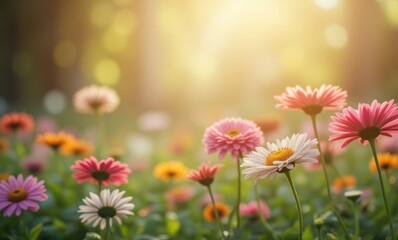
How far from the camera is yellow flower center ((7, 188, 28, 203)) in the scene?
7.23 feet

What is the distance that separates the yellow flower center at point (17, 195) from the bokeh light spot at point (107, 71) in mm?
13924

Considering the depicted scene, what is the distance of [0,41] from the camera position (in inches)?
569

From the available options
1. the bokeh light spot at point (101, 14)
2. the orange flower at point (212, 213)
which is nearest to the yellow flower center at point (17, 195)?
the orange flower at point (212, 213)

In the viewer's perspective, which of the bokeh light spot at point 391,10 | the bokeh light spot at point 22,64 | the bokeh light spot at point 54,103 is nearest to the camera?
the bokeh light spot at point 391,10

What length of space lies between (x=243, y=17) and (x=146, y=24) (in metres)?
2.75

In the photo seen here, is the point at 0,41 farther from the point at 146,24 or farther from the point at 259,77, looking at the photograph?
the point at 259,77

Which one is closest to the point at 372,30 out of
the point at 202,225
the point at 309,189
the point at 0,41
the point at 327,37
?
the point at 327,37

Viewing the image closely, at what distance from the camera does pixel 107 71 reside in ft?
58.5

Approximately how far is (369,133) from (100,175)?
1.12 meters

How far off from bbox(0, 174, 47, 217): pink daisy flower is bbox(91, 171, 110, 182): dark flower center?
0.23 m

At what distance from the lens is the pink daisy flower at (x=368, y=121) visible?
73.8 inches

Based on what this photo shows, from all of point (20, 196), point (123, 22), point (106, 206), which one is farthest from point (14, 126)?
point (123, 22)

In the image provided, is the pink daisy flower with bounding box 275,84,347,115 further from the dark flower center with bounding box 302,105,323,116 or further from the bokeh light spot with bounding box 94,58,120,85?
the bokeh light spot with bounding box 94,58,120,85

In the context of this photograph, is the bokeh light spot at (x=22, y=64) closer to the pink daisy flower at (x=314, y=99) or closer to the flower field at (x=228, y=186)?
the flower field at (x=228, y=186)
